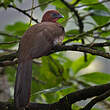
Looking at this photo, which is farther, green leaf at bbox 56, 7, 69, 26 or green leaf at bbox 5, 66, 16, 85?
green leaf at bbox 5, 66, 16, 85

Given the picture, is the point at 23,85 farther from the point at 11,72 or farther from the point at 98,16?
the point at 11,72

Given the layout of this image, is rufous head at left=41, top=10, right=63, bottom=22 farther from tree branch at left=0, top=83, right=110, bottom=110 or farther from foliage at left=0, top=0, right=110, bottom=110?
tree branch at left=0, top=83, right=110, bottom=110

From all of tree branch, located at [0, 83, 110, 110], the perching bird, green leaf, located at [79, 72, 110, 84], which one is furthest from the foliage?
tree branch, located at [0, 83, 110, 110]

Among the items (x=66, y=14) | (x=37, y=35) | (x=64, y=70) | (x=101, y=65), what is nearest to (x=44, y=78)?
(x=64, y=70)

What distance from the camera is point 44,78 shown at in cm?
198

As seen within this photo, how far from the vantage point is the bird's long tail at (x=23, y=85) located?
105 cm

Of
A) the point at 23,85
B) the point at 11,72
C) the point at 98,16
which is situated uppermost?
the point at 98,16

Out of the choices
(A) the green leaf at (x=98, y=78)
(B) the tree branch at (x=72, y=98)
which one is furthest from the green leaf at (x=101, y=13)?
(B) the tree branch at (x=72, y=98)

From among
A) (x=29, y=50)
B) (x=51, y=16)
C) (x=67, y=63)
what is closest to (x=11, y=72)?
(x=67, y=63)

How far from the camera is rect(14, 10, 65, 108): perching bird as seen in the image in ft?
3.57

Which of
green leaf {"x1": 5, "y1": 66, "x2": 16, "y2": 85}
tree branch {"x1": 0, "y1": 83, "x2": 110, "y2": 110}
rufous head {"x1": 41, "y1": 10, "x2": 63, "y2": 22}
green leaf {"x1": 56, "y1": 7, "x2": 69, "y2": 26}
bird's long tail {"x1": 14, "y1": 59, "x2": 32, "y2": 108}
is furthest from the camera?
green leaf {"x1": 5, "y1": 66, "x2": 16, "y2": 85}

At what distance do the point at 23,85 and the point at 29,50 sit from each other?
0.18m

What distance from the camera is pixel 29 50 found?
1234 millimetres

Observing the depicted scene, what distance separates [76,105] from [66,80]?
1.88 feet
